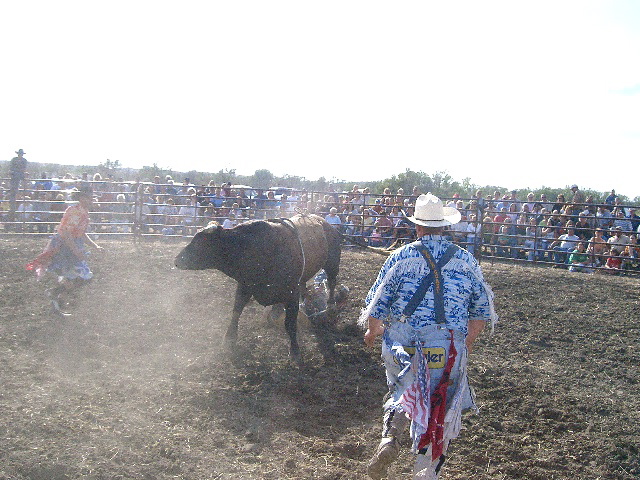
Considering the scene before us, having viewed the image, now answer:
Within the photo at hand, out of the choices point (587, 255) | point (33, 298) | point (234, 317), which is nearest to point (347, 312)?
point (234, 317)

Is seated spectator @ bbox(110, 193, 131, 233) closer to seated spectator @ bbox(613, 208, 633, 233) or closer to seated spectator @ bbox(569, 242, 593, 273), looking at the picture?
seated spectator @ bbox(569, 242, 593, 273)

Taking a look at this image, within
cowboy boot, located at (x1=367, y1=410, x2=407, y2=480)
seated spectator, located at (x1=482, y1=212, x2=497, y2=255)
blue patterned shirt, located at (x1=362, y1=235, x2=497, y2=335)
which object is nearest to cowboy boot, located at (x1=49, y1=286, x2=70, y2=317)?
blue patterned shirt, located at (x1=362, y1=235, x2=497, y2=335)

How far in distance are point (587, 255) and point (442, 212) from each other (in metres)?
9.99

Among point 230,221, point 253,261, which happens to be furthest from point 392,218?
point 253,261

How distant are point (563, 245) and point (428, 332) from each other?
10801mm

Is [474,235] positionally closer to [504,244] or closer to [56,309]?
[504,244]

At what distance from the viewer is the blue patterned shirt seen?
3.69m

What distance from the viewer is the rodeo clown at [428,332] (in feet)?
11.9

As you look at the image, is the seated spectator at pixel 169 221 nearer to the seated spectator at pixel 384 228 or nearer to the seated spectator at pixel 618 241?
the seated spectator at pixel 384 228

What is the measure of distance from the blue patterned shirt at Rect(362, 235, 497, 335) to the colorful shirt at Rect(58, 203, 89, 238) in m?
5.37

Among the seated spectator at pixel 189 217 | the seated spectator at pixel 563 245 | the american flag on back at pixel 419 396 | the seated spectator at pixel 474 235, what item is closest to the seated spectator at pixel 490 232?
the seated spectator at pixel 474 235

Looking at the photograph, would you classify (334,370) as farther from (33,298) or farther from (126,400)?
(33,298)

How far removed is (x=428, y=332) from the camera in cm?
369

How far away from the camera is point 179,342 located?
7266mm
